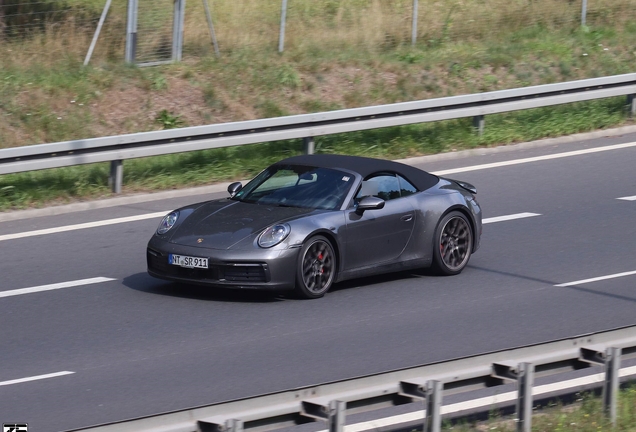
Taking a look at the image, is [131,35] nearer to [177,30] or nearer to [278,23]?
[177,30]

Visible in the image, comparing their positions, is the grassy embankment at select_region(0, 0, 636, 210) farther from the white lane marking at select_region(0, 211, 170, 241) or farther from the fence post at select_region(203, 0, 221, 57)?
the white lane marking at select_region(0, 211, 170, 241)

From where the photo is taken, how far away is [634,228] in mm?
13125

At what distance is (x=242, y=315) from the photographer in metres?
9.82

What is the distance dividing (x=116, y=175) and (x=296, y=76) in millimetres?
5513

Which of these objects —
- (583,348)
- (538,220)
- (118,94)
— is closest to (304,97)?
(118,94)

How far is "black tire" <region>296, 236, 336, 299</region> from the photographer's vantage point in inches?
400

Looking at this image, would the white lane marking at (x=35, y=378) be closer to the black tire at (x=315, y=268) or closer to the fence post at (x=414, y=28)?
the black tire at (x=315, y=268)

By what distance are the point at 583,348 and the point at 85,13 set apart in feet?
48.1

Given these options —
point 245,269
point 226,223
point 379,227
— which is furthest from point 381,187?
point 245,269

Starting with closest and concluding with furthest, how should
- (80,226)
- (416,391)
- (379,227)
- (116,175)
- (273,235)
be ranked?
(416,391) → (273,235) → (379,227) → (80,226) → (116,175)

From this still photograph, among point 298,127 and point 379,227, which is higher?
point 298,127

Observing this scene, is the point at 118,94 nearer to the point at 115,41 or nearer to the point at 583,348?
the point at 115,41

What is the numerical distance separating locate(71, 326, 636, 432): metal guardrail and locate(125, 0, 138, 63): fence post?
13.3 metres

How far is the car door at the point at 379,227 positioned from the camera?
10.6m
